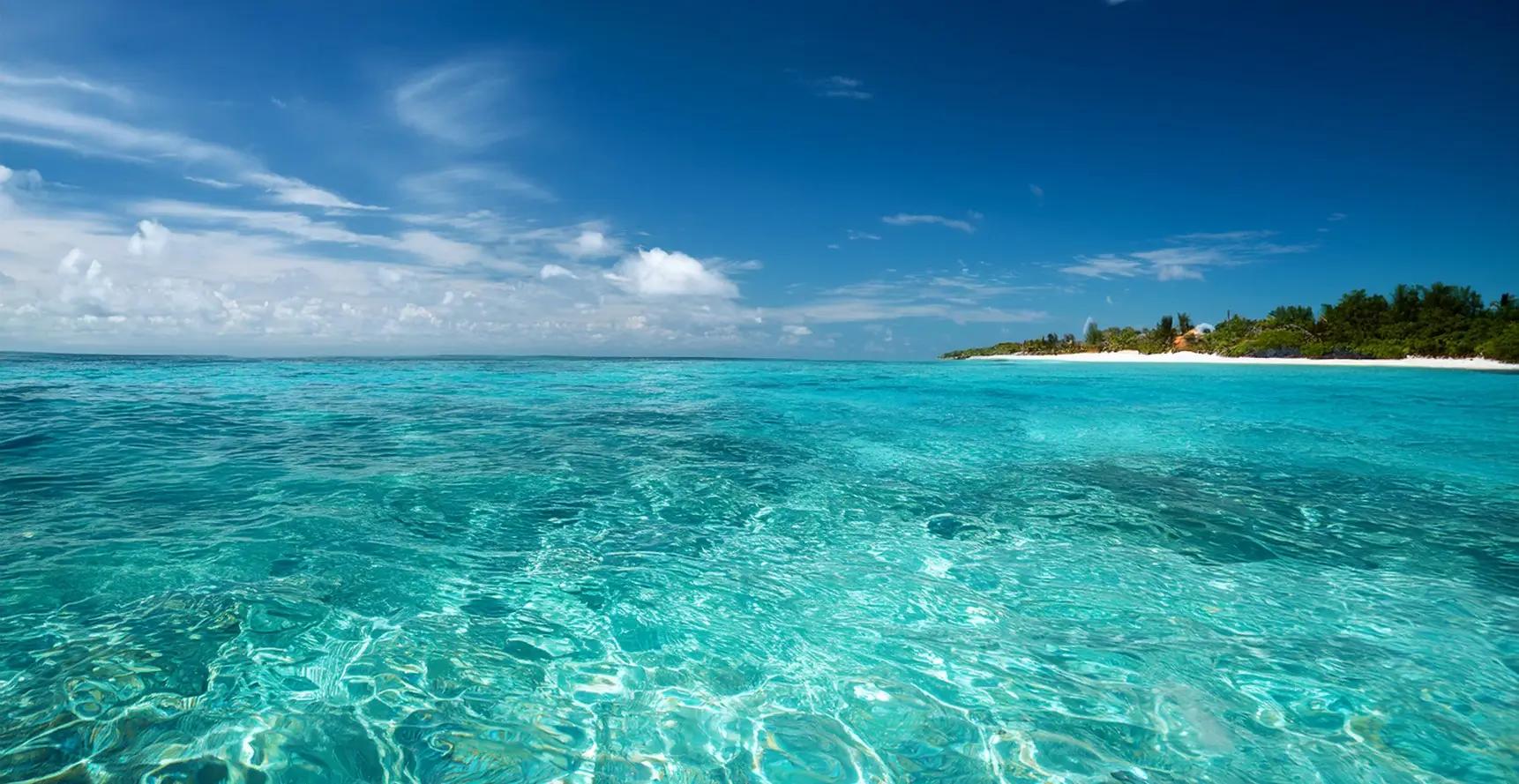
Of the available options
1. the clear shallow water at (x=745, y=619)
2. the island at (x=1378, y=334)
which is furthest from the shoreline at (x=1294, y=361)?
the clear shallow water at (x=745, y=619)

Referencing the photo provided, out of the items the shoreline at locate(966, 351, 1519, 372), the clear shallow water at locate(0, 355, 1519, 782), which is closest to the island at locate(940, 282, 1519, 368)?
the shoreline at locate(966, 351, 1519, 372)

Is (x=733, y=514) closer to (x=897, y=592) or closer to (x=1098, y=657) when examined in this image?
(x=897, y=592)

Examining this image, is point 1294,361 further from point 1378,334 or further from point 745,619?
point 745,619

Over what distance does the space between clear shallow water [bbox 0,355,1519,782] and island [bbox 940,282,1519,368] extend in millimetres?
62311

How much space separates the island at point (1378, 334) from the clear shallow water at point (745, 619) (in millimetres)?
62311

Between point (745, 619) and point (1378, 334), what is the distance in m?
83.9

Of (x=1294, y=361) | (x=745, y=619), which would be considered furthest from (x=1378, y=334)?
(x=745, y=619)

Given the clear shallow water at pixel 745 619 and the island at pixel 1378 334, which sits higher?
the island at pixel 1378 334

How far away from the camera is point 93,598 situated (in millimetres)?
5000

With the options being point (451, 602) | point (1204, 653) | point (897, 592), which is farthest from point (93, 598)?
point (1204, 653)

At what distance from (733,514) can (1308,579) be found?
6.07 meters

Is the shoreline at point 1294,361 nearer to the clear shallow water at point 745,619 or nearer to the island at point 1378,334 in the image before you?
the island at point 1378,334

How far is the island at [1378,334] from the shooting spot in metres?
51.6

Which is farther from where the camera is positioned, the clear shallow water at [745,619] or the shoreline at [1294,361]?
the shoreline at [1294,361]
